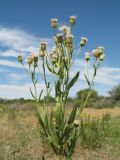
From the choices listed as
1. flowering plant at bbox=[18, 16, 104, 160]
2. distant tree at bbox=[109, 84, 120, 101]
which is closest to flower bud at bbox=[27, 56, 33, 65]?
flowering plant at bbox=[18, 16, 104, 160]

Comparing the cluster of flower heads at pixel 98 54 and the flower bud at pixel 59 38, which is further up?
the flower bud at pixel 59 38

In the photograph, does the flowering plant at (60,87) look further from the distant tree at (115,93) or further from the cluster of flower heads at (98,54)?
the distant tree at (115,93)

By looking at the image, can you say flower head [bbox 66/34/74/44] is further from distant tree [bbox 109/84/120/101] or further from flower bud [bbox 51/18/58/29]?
distant tree [bbox 109/84/120/101]

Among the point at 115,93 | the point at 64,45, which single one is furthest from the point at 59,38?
the point at 115,93

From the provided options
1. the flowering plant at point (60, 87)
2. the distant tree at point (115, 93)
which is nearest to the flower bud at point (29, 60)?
the flowering plant at point (60, 87)

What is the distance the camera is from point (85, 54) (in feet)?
19.9

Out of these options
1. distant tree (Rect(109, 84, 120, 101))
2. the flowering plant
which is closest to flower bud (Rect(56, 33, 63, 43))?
the flowering plant

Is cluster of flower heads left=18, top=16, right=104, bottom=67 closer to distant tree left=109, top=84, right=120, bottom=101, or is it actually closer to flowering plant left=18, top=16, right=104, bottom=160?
flowering plant left=18, top=16, right=104, bottom=160

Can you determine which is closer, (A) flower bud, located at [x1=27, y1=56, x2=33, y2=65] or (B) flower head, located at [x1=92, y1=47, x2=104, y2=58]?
(B) flower head, located at [x1=92, y1=47, x2=104, y2=58]

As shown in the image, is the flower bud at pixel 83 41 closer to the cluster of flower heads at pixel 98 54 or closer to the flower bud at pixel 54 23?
the cluster of flower heads at pixel 98 54

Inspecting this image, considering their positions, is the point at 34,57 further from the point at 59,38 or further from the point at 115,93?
the point at 115,93

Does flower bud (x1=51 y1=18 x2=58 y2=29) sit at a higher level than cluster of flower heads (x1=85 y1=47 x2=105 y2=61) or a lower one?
higher

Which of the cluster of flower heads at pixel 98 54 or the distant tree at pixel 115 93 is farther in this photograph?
the distant tree at pixel 115 93

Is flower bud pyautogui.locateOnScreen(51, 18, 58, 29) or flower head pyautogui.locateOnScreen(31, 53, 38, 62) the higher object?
flower bud pyautogui.locateOnScreen(51, 18, 58, 29)
